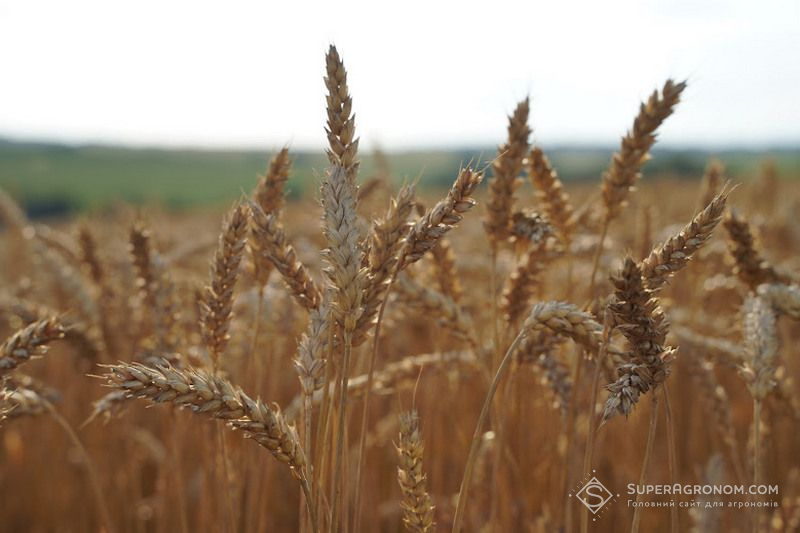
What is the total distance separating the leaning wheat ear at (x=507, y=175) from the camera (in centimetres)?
172

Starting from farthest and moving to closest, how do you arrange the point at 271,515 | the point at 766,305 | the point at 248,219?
the point at 271,515
the point at 766,305
the point at 248,219

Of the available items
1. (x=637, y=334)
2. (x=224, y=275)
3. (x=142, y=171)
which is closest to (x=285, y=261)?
(x=224, y=275)

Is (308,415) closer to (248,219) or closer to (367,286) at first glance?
(367,286)

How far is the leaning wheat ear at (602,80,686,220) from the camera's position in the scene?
1.68 meters

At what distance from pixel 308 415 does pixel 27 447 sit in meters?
3.31

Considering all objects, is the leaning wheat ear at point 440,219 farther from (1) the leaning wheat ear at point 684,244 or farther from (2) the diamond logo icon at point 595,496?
(2) the diamond logo icon at point 595,496

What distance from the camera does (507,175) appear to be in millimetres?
1750

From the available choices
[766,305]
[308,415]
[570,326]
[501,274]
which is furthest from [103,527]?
[501,274]

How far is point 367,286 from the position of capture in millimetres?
1192

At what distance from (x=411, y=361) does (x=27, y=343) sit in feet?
3.71

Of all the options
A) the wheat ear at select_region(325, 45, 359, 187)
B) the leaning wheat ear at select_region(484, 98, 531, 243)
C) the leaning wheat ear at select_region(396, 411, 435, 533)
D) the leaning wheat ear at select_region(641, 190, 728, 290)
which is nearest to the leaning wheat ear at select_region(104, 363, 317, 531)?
the leaning wheat ear at select_region(396, 411, 435, 533)

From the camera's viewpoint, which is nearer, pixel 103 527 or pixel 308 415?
pixel 308 415

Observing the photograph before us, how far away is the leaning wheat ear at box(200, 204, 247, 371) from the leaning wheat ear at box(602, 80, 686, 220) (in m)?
1.05

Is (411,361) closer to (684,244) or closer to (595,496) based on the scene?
(595,496)
